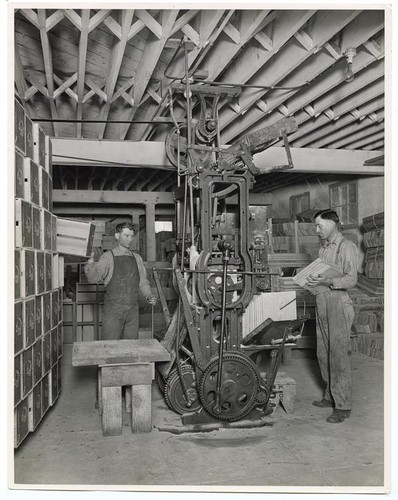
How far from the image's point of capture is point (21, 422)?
142 inches

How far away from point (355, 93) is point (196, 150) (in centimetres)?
183

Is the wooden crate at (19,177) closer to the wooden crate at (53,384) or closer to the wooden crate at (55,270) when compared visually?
the wooden crate at (55,270)

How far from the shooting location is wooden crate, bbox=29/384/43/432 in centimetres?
391

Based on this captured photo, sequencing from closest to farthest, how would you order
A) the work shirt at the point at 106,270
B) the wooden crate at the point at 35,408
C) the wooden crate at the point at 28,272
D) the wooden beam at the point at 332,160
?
the wooden crate at the point at 28,272 < the wooden crate at the point at 35,408 < the work shirt at the point at 106,270 < the wooden beam at the point at 332,160

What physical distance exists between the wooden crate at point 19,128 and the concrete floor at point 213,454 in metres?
2.34

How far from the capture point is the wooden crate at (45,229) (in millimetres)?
4180

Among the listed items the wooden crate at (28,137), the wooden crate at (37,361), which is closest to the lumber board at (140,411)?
the wooden crate at (37,361)

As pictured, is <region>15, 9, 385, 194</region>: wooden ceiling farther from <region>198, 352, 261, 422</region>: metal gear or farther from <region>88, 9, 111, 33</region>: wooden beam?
<region>198, 352, 261, 422</region>: metal gear

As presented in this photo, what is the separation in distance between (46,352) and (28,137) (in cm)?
189

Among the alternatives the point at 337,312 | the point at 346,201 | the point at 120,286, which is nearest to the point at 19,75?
the point at 120,286

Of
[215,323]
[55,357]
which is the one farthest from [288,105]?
[55,357]

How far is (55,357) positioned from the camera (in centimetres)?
484

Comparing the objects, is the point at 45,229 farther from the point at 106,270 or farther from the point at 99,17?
the point at 99,17

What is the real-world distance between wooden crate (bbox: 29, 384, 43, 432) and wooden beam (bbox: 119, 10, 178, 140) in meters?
2.96
